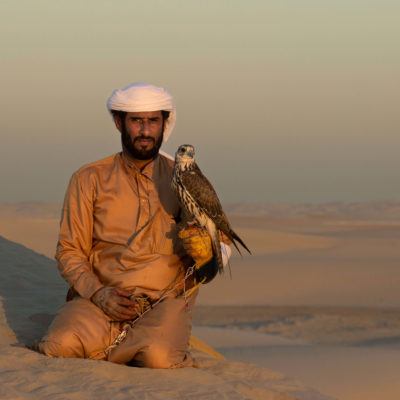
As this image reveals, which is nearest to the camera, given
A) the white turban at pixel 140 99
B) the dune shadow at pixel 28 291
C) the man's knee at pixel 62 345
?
the man's knee at pixel 62 345

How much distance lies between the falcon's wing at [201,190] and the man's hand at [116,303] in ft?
2.36

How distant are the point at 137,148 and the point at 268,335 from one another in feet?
11.8

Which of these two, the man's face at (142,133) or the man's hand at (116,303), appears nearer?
the man's hand at (116,303)

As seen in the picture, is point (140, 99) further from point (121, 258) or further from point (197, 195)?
point (121, 258)

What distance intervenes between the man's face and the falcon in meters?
0.21

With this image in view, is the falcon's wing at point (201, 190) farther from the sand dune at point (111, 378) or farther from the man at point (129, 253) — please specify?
the sand dune at point (111, 378)

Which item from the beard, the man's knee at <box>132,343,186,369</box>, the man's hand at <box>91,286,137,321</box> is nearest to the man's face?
the beard

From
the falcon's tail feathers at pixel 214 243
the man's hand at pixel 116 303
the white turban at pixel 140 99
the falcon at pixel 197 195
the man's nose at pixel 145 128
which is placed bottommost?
the man's hand at pixel 116 303

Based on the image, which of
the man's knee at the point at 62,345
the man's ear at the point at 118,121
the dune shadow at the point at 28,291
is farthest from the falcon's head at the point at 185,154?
the dune shadow at the point at 28,291

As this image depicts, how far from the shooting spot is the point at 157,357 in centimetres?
425

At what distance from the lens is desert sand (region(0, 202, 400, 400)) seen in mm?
3926

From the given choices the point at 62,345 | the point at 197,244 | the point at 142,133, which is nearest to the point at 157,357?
the point at 62,345

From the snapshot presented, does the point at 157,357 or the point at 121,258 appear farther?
the point at 121,258

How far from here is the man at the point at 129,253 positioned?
428 centimetres
